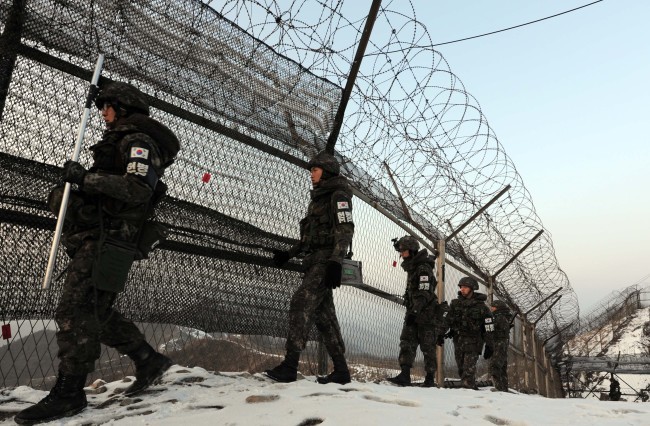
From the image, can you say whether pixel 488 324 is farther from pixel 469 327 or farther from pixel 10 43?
pixel 10 43

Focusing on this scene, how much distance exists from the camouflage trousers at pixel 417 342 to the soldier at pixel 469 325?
133 cm

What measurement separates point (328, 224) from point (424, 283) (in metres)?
2.28

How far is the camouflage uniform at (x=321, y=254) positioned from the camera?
12.7ft

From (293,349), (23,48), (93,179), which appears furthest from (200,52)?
(293,349)

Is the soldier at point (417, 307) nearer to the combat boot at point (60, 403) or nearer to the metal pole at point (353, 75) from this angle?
the metal pole at point (353, 75)

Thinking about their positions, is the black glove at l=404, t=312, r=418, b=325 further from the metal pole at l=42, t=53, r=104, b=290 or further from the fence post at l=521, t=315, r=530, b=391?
the fence post at l=521, t=315, r=530, b=391

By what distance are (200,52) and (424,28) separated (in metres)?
2.06

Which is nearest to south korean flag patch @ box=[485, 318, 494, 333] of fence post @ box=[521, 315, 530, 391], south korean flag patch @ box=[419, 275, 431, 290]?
south korean flag patch @ box=[419, 275, 431, 290]

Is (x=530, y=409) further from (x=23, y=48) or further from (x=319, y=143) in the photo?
(x=23, y=48)

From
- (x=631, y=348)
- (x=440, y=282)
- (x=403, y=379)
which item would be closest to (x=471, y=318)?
(x=440, y=282)

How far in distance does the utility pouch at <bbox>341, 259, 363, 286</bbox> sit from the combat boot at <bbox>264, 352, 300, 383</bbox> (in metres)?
0.70

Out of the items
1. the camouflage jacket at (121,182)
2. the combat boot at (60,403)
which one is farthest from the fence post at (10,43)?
the combat boot at (60,403)

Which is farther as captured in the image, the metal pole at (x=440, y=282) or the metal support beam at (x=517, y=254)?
the metal support beam at (x=517, y=254)

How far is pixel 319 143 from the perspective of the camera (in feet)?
17.0
